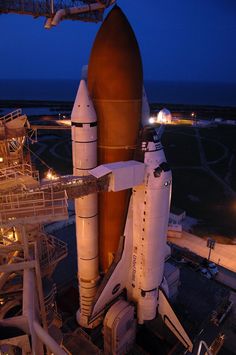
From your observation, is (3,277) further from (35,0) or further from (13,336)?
(35,0)

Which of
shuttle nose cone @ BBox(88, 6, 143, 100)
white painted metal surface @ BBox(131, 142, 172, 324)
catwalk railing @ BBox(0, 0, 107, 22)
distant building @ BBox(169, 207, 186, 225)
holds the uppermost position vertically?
catwalk railing @ BBox(0, 0, 107, 22)

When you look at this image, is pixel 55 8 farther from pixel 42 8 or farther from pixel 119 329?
pixel 119 329

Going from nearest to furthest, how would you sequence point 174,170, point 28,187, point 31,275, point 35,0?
point 31,275, point 28,187, point 35,0, point 174,170

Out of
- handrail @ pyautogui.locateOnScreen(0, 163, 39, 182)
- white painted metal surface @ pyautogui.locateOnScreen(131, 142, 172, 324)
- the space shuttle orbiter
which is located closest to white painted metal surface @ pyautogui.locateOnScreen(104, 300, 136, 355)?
the space shuttle orbiter

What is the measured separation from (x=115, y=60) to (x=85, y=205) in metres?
7.11

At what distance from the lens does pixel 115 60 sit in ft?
43.0

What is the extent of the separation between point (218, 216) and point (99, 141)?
22933 mm

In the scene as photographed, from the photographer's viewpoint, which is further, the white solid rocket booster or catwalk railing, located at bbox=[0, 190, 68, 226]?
the white solid rocket booster

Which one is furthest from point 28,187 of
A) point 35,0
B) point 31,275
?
point 35,0

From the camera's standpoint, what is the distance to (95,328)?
16.5 m

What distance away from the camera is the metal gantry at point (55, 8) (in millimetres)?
20516

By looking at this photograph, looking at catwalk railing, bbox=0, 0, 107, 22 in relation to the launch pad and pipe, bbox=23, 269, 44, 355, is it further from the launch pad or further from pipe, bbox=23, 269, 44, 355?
pipe, bbox=23, 269, 44, 355

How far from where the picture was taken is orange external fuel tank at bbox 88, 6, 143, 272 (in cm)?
1312

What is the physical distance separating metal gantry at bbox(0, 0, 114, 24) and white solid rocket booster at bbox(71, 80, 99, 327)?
11.8 metres
